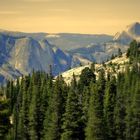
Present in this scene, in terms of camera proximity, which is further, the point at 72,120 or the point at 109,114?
the point at 109,114

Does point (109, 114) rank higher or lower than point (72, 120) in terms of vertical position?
lower

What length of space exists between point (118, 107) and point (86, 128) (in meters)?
30.1

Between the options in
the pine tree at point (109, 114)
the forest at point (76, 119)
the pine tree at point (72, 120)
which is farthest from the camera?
the pine tree at point (109, 114)

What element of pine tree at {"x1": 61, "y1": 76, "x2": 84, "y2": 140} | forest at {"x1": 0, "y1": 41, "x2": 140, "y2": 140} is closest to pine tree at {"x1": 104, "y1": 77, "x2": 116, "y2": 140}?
forest at {"x1": 0, "y1": 41, "x2": 140, "y2": 140}

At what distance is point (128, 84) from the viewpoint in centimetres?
18450

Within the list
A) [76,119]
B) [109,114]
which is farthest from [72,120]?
[109,114]

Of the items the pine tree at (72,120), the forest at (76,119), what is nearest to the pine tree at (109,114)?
the forest at (76,119)

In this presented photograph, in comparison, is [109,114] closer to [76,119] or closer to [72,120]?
[76,119]

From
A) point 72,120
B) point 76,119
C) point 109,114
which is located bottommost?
point 109,114

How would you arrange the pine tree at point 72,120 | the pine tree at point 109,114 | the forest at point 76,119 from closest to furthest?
the pine tree at point 72,120
the forest at point 76,119
the pine tree at point 109,114

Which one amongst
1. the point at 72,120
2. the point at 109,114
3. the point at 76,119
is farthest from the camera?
the point at 109,114

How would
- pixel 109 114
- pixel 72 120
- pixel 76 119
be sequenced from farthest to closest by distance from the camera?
pixel 109 114, pixel 76 119, pixel 72 120

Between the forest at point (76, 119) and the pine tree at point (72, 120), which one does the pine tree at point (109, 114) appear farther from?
the pine tree at point (72, 120)

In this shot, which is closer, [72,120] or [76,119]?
[72,120]
